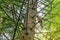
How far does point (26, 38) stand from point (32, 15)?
16.1 inches

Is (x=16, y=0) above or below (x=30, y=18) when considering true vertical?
above

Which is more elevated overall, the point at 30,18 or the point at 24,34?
the point at 30,18

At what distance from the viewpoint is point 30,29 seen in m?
Result: 2.34

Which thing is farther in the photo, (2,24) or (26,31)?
(2,24)

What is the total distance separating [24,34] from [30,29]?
111 millimetres

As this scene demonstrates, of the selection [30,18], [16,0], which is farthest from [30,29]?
[16,0]

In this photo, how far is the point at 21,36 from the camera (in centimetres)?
233

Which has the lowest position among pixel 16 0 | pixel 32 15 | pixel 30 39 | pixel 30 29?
pixel 30 39

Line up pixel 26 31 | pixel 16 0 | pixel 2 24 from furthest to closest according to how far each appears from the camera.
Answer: pixel 2 24 < pixel 16 0 < pixel 26 31

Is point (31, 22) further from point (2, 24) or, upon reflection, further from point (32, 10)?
point (2, 24)

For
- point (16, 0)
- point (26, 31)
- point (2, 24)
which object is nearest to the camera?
point (26, 31)

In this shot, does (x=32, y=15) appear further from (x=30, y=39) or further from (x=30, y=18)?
(x=30, y=39)

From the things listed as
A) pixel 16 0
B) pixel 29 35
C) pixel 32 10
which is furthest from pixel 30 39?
pixel 16 0

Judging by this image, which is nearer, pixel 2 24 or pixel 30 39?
pixel 30 39
